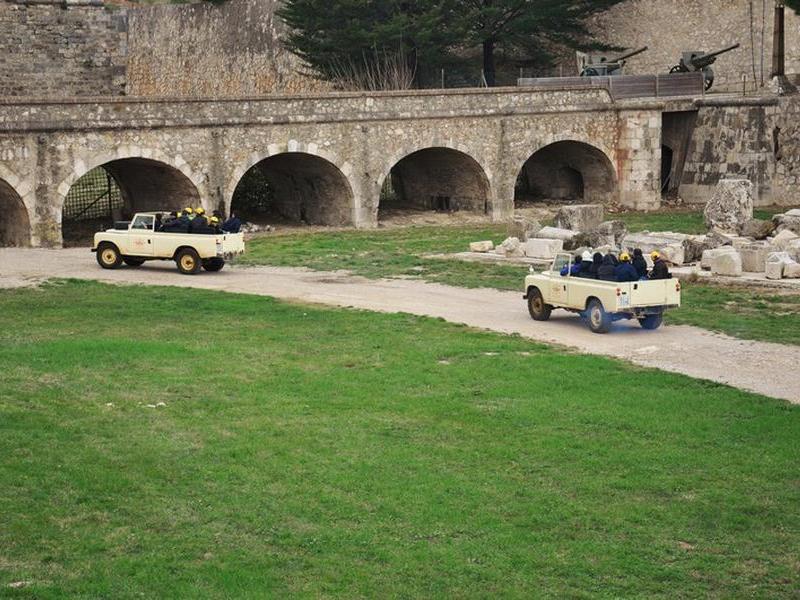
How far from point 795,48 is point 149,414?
35.8 meters

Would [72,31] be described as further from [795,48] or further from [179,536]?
[179,536]

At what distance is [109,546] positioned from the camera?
12500 millimetres

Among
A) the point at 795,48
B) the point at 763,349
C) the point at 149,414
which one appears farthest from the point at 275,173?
the point at 149,414

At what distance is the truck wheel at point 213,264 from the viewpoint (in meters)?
30.0

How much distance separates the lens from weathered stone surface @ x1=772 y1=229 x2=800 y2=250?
2956cm

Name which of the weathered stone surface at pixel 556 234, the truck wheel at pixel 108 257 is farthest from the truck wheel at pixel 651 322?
the truck wheel at pixel 108 257

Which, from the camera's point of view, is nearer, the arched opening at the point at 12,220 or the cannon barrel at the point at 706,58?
the arched opening at the point at 12,220

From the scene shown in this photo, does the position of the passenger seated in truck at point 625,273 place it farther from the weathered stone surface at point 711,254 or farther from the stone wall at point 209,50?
the stone wall at point 209,50

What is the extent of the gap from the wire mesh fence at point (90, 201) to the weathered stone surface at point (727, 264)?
58.6ft

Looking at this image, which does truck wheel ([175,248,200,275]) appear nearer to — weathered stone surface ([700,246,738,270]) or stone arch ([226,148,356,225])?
stone arch ([226,148,356,225])

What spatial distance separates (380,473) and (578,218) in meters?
20.3

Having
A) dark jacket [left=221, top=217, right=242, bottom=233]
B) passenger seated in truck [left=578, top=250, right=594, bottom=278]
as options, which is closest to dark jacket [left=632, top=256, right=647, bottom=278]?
passenger seated in truck [left=578, top=250, right=594, bottom=278]

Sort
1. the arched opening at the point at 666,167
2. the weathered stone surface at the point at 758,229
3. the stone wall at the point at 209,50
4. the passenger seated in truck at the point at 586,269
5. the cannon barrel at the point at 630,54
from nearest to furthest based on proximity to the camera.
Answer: the passenger seated in truck at the point at 586,269 → the weathered stone surface at the point at 758,229 → the arched opening at the point at 666,167 → the cannon barrel at the point at 630,54 → the stone wall at the point at 209,50

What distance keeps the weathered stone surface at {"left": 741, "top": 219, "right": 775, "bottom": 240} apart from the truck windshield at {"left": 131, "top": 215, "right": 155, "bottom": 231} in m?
13.4
